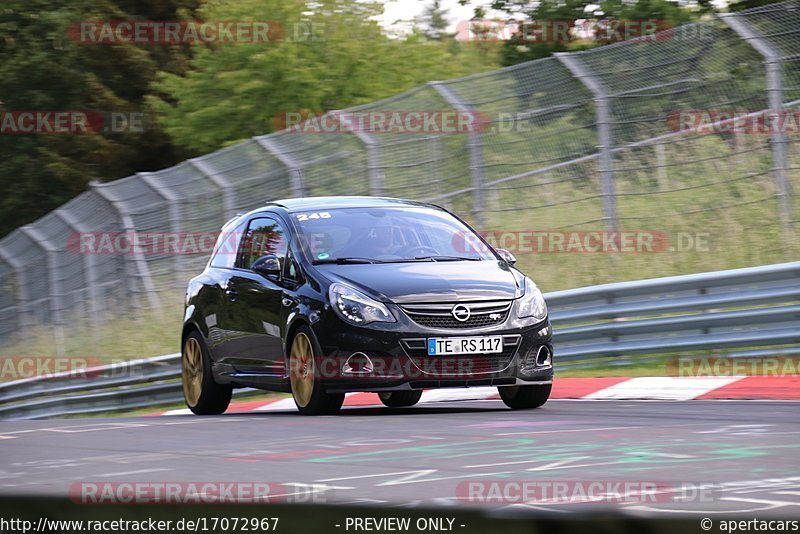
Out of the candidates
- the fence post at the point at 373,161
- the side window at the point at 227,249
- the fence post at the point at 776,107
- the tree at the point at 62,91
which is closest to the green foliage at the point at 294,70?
the tree at the point at 62,91

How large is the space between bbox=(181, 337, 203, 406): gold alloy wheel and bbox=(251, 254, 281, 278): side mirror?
69.2 inches

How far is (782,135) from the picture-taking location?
13.3m

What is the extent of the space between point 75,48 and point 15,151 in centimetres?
427

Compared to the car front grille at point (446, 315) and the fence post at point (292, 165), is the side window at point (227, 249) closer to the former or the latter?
the car front grille at point (446, 315)

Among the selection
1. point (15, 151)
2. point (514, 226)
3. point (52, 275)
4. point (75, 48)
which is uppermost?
point (514, 226)

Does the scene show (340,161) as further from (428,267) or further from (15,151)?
(15,151)

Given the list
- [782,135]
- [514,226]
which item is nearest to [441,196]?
[514,226]

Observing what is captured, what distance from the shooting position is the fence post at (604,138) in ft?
47.2

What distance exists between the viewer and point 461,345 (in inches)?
364

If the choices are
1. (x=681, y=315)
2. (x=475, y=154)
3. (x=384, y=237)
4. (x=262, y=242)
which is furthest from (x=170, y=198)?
(x=384, y=237)

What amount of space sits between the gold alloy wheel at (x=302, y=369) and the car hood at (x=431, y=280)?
50cm

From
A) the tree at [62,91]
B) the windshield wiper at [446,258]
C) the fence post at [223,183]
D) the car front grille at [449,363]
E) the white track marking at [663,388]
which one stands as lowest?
the tree at [62,91]

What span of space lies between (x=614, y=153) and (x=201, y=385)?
17.2ft

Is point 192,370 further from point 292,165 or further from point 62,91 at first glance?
point 62,91
